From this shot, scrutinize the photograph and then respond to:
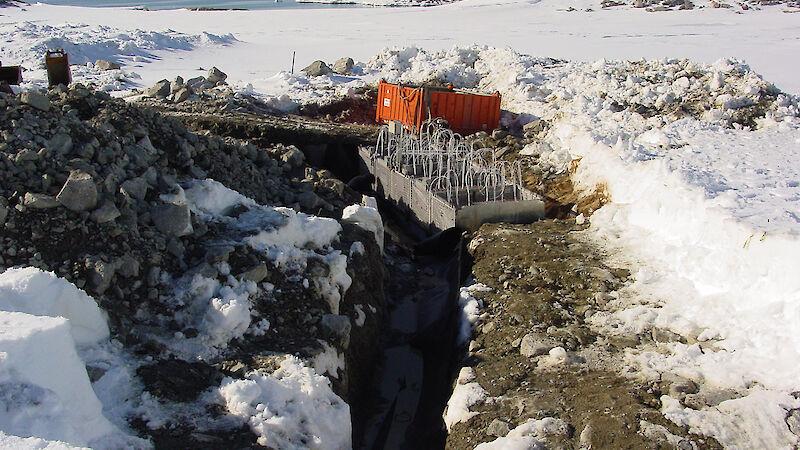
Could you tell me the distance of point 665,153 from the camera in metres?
10.7

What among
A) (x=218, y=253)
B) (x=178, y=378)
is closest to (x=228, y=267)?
(x=218, y=253)

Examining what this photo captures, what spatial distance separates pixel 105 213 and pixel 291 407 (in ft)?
8.90

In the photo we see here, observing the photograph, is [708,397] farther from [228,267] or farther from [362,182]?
[362,182]

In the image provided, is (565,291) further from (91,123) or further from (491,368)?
(91,123)

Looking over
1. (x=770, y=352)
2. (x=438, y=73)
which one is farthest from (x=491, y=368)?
(x=438, y=73)

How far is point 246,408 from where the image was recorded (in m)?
5.07

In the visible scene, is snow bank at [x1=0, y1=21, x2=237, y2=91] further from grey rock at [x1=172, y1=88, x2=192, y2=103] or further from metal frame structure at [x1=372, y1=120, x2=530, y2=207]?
metal frame structure at [x1=372, y1=120, x2=530, y2=207]

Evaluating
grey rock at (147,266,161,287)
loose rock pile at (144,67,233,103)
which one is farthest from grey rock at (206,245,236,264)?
loose rock pile at (144,67,233,103)

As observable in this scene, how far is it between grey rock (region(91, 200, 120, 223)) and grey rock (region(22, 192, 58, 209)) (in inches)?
15.4

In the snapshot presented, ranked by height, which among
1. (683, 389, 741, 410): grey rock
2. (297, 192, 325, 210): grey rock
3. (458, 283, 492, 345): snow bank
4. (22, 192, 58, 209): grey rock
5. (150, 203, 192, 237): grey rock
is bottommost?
(458, 283, 492, 345): snow bank

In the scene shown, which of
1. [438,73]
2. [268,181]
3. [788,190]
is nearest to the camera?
[788,190]

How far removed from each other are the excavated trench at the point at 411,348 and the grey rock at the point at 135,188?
304 cm

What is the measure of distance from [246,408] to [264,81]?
1839 cm

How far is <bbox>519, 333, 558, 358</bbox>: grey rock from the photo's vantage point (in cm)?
648
